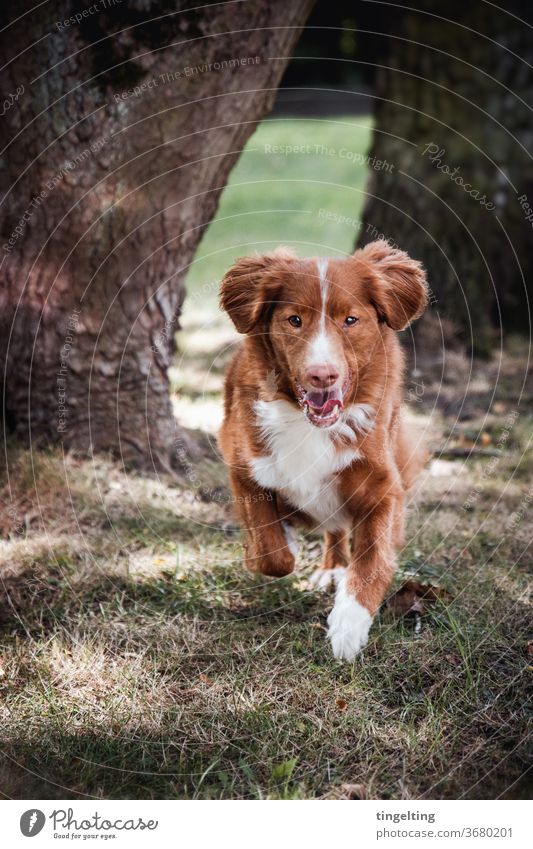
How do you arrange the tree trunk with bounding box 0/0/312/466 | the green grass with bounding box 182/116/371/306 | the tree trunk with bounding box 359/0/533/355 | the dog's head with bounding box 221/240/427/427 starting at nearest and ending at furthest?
the dog's head with bounding box 221/240/427/427, the tree trunk with bounding box 0/0/312/466, the tree trunk with bounding box 359/0/533/355, the green grass with bounding box 182/116/371/306

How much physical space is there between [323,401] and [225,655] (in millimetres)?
1338

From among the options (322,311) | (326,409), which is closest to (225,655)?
(326,409)

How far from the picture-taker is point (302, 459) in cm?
458

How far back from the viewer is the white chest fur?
4516 millimetres

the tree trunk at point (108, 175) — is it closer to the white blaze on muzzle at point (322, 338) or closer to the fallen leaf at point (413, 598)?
the white blaze on muzzle at point (322, 338)

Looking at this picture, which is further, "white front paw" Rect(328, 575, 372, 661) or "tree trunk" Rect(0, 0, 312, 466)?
"tree trunk" Rect(0, 0, 312, 466)

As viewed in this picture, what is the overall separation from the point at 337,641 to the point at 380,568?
0.49m

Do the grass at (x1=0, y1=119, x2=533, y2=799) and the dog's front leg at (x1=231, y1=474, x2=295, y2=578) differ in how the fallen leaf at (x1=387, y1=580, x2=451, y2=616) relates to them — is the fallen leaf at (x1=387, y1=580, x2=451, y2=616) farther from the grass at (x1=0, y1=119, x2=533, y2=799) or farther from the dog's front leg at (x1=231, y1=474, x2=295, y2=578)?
the dog's front leg at (x1=231, y1=474, x2=295, y2=578)

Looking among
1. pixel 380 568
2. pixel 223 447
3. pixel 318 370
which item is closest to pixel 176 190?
pixel 223 447

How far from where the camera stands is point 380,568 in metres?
4.48

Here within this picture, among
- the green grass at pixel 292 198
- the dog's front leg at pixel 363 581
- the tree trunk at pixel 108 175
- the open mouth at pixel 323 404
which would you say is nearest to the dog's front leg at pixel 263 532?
the dog's front leg at pixel 363 581

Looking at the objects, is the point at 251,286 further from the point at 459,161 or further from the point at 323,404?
the point at 459,161

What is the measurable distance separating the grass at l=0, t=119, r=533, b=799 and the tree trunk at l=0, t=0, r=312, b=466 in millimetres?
572

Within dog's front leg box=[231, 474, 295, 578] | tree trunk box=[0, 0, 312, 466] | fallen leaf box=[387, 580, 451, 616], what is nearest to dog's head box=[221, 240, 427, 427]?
dog's front leg box=[231, 474, 295, 578]
